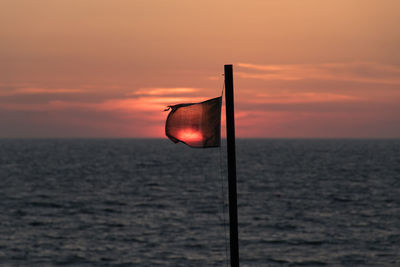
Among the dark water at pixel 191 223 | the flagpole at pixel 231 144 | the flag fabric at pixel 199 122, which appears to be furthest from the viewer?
the dark water at pixel 191 223

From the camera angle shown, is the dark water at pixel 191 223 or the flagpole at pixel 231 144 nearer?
the flagpole at pixel 231 144

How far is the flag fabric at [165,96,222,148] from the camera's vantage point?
12.6m

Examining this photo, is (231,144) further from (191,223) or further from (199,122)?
(191,223)

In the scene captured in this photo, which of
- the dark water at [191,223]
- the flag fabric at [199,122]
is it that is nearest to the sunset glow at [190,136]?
the flag fabric at [199,122]

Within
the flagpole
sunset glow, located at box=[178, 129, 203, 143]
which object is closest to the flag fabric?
sunset glow, located at box=[178, 129, 203, 143]

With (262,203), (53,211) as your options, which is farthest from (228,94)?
(262,203)

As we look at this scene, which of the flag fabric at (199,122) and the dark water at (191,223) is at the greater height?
the flag fabric at (199,122)

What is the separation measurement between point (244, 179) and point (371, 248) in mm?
54531

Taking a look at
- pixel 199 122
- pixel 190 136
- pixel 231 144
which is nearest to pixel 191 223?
pixel 190 136

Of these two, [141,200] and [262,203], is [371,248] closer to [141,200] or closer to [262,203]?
[262,203]

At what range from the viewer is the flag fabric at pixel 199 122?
12.6 metres

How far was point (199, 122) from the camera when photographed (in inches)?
498

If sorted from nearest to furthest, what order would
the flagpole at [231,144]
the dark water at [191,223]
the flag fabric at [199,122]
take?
the flagpole at [231,144], the flag fabric at [199,122], the dark water at [191,223]

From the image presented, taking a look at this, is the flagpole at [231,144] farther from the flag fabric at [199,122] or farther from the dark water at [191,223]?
the dark water at [191,223]
